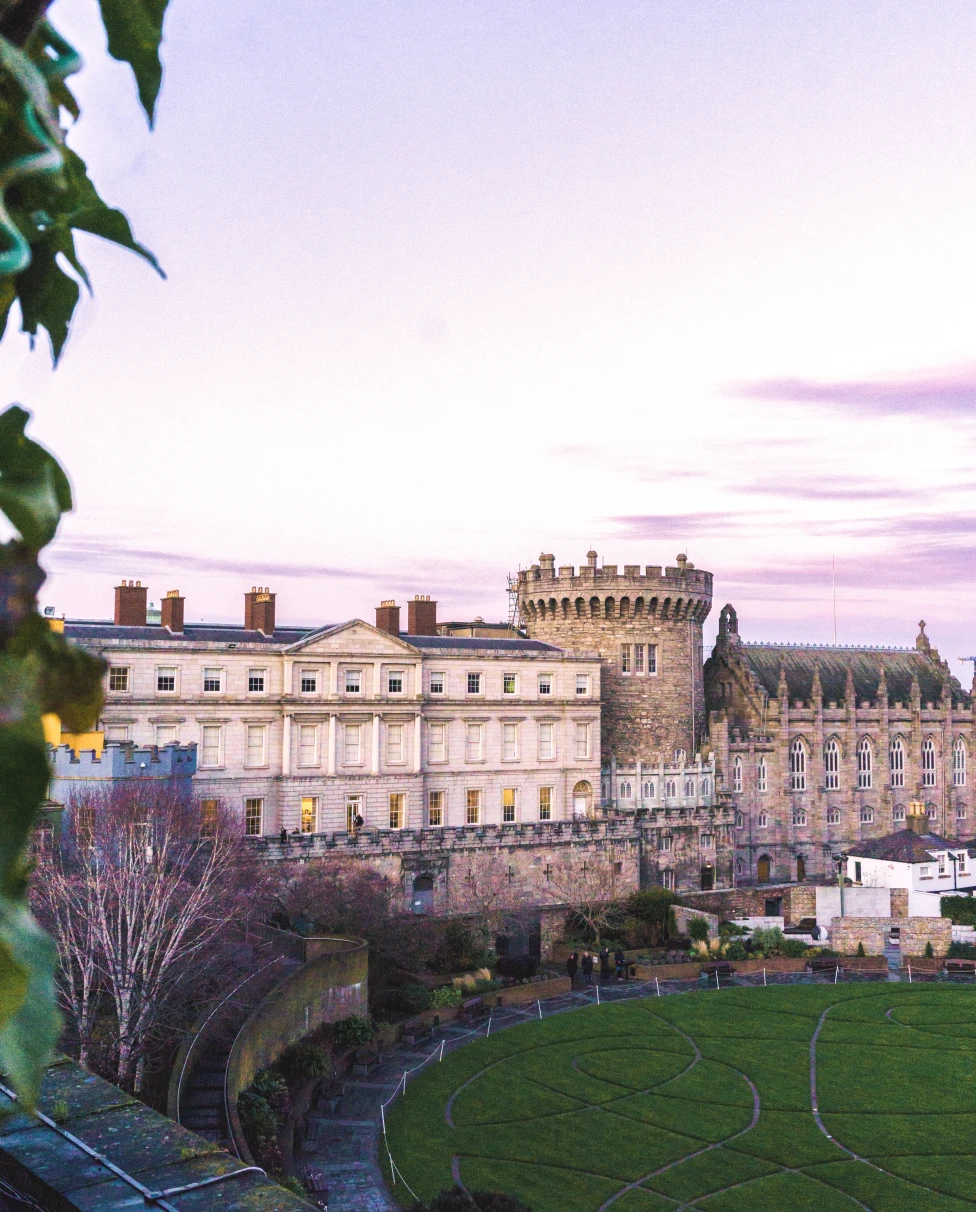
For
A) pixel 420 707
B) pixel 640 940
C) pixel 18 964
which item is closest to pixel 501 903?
pixel 640 940

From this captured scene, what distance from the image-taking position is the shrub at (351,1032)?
34375mm

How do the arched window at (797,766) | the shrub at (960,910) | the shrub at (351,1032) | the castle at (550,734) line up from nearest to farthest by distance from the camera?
the shrub at (351,1032) < the castle at (550,734) < the shrub at (960,910) < the arched window at (797,766)

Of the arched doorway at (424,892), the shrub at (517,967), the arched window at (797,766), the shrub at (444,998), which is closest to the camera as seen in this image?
the shrub at (444,998)

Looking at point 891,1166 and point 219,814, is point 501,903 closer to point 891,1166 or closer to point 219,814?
point 219,814

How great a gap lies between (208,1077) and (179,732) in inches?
1246

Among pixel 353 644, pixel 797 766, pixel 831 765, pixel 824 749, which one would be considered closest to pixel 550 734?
pixel 353 644

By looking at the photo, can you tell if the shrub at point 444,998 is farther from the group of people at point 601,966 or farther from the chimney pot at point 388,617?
the chimney pot at point 388,617

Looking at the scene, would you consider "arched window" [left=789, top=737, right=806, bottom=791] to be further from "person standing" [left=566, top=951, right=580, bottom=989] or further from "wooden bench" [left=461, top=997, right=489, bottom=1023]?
"wooden bench" [left=461, top=997, right=489, bottom=1023]

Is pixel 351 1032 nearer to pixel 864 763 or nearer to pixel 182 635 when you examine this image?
pixel 182 635

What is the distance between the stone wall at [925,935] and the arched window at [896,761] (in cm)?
2610

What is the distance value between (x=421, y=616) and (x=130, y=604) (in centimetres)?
1556

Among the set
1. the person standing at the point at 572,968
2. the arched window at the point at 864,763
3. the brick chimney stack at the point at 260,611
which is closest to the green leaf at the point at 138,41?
the person standing at the point at 572,968

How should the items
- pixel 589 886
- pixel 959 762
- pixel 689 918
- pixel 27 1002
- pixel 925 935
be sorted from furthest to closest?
pixel 959 762, pixel 589 886, pixel 689 918, pixel 925 935, pixel 27 1002

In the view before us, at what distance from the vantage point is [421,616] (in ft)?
208
